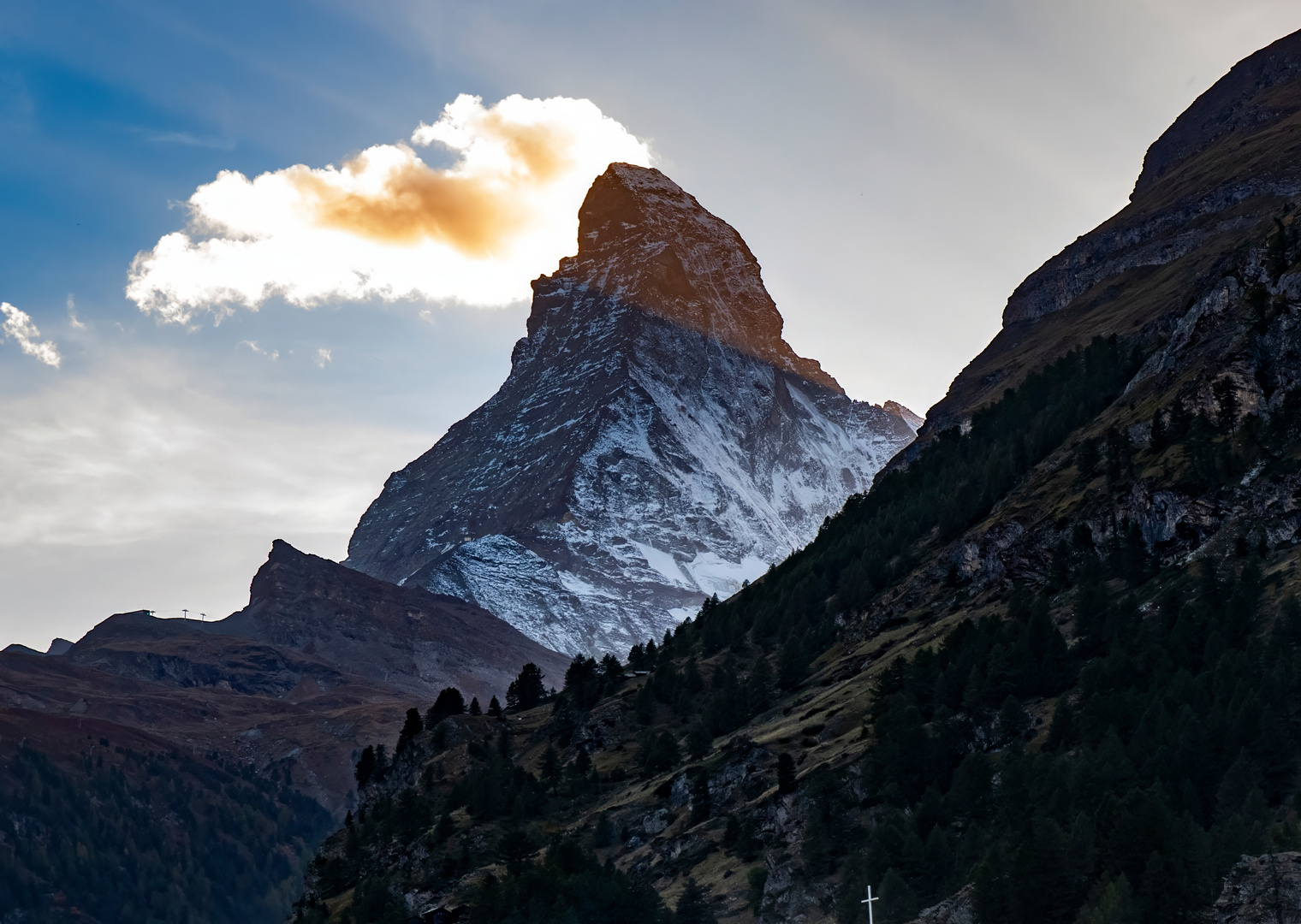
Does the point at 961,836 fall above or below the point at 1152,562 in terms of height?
below

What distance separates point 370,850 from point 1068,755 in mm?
94366

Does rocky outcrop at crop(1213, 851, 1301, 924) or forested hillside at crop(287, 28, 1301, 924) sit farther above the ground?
forested hillside at crop(287, 28, 1301, 924)

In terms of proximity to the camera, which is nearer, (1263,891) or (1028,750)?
(1263,891)

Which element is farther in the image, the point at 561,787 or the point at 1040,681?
the point at 561,787

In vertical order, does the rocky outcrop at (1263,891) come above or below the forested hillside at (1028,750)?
below

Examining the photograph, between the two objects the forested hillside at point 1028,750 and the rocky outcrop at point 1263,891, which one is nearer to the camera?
the rocky outcrop at point 1263,891

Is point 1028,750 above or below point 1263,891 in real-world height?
above

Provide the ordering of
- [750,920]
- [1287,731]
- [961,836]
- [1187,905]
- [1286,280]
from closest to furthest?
[1187,905]
[1287,731]
[961,836]
[750,920]
[1286,280]

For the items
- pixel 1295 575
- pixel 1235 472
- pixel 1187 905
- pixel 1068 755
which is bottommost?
pixel 1187 905

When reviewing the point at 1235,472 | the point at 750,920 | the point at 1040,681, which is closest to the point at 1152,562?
the point at 1235,472

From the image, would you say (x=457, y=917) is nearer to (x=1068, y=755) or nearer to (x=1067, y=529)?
(x=1068, y=755)

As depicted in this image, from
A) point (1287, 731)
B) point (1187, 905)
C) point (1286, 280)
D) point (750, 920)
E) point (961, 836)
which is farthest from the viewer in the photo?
point (1286, 280)

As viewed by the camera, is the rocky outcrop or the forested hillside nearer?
the rocky outcrop

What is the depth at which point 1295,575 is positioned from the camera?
131875mm
